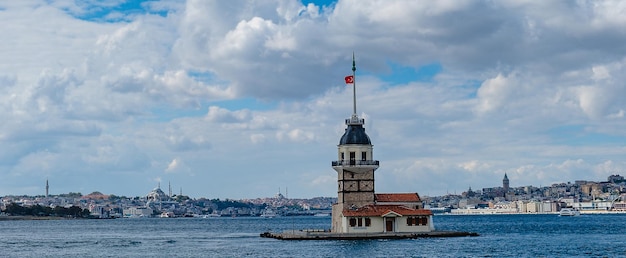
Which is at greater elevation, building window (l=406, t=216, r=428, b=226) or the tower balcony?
the tower balcony

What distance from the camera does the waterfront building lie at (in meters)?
82.5

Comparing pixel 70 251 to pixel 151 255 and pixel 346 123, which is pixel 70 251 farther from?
pixel 346 123

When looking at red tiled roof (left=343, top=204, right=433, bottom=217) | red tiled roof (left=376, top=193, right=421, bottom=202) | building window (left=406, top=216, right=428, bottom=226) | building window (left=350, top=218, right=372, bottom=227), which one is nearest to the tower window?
red tiled roof (left=343, top=204, right=433, bottom=217)

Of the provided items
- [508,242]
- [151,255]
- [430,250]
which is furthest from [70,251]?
[508,242]

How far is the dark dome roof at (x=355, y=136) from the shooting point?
84.2 m

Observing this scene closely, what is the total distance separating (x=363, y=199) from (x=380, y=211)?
2.13m

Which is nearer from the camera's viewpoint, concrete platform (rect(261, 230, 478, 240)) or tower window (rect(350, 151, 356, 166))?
concrete platform (rect(261, 230, 478, 240))

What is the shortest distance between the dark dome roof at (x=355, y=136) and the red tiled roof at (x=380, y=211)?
214 inches

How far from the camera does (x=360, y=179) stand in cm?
8388

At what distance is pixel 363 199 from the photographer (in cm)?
8375

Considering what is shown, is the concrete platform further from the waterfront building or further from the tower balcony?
the tower balcony

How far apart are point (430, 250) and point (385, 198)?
579 inches

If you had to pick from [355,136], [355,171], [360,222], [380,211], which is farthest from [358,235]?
[355,136]

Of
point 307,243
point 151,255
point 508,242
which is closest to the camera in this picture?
point 151,255
